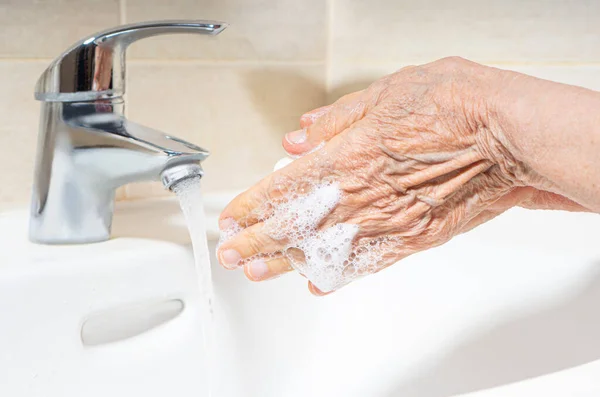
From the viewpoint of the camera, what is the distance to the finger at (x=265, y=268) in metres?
0.44

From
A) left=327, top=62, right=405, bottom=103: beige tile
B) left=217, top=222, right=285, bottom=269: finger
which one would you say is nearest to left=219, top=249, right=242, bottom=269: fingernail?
left=217, top=222, right=285, bottom=269: finger

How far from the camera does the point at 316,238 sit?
44 cm

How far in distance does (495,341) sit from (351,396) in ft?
0.47

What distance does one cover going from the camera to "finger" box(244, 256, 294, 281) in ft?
1.46

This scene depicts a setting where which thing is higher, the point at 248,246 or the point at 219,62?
the point at 219,62

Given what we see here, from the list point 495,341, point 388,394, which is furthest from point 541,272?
point 388,394

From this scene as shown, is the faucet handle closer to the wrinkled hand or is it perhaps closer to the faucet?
the faucet

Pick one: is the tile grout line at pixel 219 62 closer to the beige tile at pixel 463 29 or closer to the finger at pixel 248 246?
the beige tile at pixel 463 29

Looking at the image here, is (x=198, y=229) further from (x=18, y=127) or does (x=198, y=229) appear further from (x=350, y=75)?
(x=350, y=75)

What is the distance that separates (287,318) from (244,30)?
311 millimetres

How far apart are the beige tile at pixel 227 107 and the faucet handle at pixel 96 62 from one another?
132mm

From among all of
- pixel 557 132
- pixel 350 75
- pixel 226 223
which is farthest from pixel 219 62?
pixel 557 132

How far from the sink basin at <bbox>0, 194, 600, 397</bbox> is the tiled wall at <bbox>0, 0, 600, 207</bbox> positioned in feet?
0.28

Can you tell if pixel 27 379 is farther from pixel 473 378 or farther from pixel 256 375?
pixel 473 378
